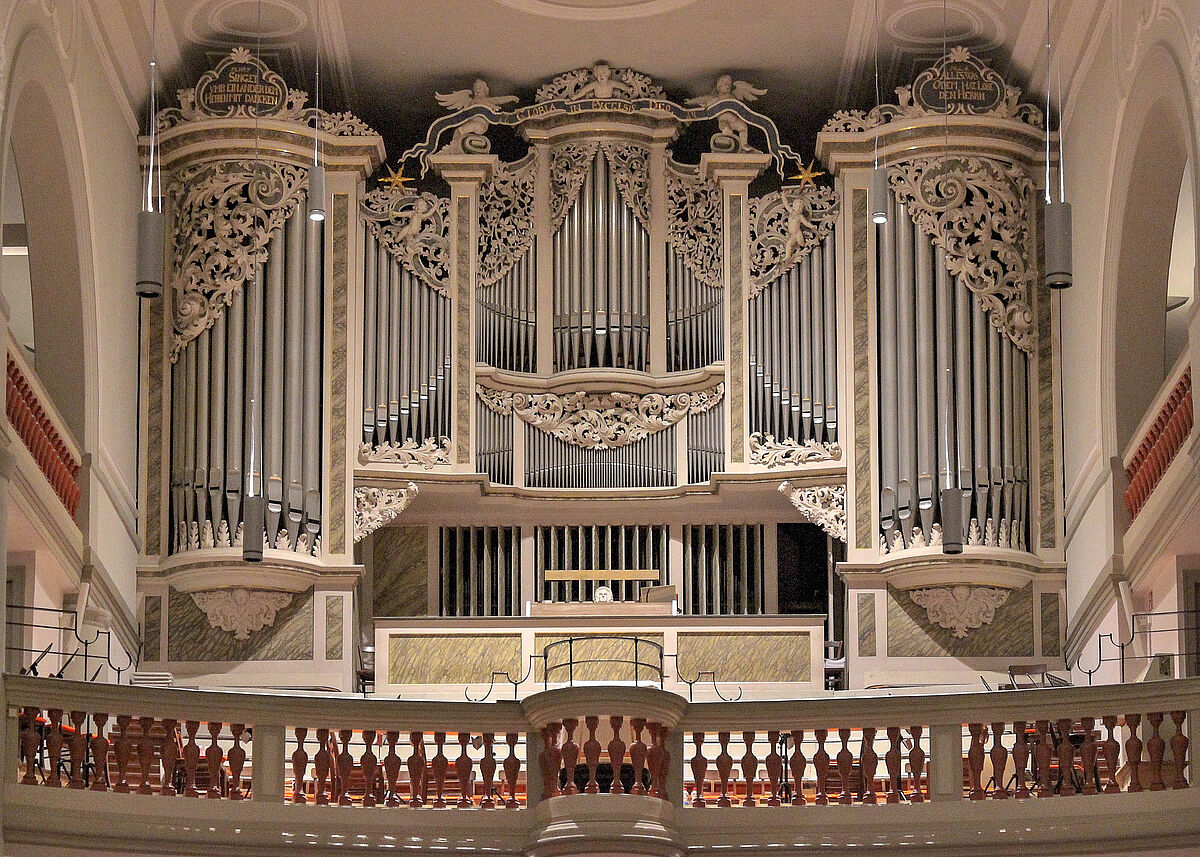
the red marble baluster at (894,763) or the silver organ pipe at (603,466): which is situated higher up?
the silver organ pipe at (603,466)

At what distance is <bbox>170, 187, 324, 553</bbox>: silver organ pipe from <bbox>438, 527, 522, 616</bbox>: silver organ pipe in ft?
4.44

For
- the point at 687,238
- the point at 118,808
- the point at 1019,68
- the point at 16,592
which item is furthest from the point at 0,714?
the point at 1019,68

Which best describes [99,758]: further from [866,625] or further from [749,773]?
[866,625]

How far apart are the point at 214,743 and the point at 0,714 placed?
111 centimetres

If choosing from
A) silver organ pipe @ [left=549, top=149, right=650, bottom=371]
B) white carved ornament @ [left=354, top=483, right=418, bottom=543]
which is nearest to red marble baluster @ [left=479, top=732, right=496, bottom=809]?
white carved ornament @ [left=354, top=483, right=418, bottom=543]

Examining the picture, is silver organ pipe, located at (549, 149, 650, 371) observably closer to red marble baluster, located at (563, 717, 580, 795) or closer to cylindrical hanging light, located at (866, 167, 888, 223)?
cylindrical hanging light, located at (866, 167, 888, 223)

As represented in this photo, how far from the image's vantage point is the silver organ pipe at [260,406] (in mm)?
16391

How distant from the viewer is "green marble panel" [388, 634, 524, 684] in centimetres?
1605

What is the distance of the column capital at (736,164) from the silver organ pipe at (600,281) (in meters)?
0.72

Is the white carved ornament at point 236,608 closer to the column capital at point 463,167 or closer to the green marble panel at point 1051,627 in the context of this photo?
the column capital at point 463,167

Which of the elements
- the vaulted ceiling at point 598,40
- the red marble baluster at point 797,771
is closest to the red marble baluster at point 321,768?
the red marble baluster at point 797,771

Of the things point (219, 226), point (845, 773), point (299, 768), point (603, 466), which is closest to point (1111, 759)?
point (845, 773)

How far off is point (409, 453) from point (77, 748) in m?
5.28

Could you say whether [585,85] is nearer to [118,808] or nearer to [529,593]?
Answer: [529,593]
